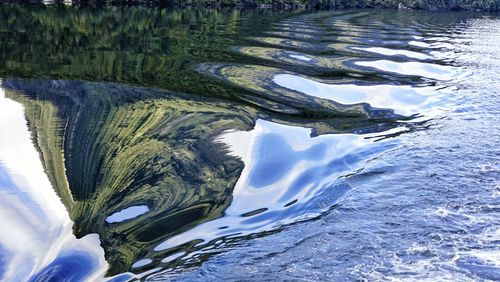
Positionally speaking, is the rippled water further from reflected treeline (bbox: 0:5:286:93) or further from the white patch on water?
reflected treeline (bbox: 0:5:286:93)

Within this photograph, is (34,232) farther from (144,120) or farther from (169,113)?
(169,113)

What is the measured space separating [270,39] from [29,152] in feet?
74.7

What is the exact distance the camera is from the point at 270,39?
30.7 m

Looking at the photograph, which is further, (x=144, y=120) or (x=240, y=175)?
(x=144, y=120)

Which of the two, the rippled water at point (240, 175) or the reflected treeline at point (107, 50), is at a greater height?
the reflected treeline at point (107, 50)

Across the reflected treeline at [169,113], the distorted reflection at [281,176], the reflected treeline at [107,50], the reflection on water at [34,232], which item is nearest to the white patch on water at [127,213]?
the reflected treeline at [169,113]

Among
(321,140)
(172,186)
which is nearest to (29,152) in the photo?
(172,186)

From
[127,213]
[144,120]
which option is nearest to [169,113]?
[144,120]

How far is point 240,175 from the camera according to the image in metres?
9.38

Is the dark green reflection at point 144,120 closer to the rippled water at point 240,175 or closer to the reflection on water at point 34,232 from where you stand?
the rippled water at point 240,175

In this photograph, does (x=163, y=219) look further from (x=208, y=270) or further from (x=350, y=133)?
(x=350, y=133)

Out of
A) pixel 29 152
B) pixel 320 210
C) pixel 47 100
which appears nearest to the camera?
pixel 320 210

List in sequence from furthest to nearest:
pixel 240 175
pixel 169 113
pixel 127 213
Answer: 1. pixel 169 113
2. pixel 240 175
3. pixel 127 213

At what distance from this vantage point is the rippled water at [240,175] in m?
6.35
